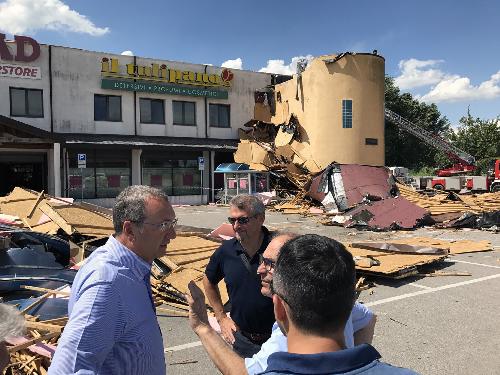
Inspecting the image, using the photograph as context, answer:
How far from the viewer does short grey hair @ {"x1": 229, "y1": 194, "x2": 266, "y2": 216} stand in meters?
3.60

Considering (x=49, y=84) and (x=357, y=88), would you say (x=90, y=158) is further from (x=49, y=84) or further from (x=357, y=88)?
(x=357, y=88)

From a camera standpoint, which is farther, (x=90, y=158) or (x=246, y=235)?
(x=90, y=158)

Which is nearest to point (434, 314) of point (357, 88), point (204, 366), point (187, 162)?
point (204, 366)

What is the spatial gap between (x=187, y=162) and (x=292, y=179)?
291 inches

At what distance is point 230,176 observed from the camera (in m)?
26.1

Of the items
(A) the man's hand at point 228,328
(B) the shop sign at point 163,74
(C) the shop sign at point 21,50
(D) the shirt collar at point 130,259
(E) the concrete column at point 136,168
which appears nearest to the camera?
(D) the shirt collar at point 130,259

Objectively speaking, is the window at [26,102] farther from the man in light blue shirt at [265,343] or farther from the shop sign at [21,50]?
the man in light blue shirt at [265,343]

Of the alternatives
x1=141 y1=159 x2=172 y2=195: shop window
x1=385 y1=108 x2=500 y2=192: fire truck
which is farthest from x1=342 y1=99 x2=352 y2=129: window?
x1=141 y1=159 x2=172 y2=195: shop window

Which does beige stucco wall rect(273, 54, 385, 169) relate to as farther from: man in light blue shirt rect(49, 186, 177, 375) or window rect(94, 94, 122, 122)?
man in light blue shirt rect(49, 186, 177, 375)

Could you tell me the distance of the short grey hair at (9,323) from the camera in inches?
61.8

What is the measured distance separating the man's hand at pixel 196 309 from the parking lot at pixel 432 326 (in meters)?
2.59

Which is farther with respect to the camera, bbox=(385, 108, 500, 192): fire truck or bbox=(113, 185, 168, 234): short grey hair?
bbox=(385, 108, 500, 192): fire truck

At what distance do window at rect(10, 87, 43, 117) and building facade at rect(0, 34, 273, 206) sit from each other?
0.05 m


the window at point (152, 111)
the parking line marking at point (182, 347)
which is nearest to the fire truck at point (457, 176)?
the window at point (152, 111)
